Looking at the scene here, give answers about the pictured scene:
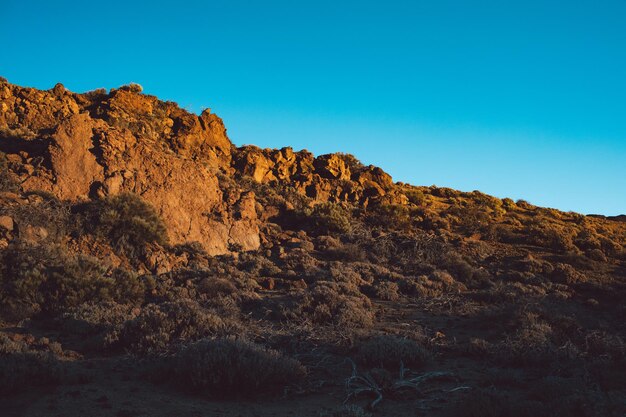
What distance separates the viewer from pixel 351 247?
17.1m

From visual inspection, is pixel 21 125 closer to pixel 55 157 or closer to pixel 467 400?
pixel 55 157

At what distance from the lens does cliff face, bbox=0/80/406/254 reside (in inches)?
530

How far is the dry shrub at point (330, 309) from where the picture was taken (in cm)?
912

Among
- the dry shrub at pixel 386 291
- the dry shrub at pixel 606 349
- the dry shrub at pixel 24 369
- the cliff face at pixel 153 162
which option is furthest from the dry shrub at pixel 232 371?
the cliff face at pixel 153 162

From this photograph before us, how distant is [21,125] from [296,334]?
1793 cm

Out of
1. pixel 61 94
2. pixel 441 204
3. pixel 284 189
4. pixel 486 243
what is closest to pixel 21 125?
pixel 61 94

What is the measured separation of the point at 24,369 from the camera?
5.21 meters

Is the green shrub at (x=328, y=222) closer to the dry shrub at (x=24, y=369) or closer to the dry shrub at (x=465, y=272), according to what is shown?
the dry shrub at (x=465, y=272)

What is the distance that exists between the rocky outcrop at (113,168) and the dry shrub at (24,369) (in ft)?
26.9

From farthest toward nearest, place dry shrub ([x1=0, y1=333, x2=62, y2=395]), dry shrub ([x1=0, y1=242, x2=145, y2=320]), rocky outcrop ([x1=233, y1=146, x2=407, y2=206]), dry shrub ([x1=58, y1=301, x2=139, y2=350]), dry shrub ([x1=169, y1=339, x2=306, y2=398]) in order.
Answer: rocky outcrop ([x1=233, y1=146, x2=407, y2=206]) < dry shrub ([x1=0, y1=242, x2=145, y2=320]) < dry shrub ([x1=58, y1=301, x2=139, y2=350]) < dry shrub ([x1=169, y1=339, x2=306, y2=398]) < dry shrub ([x1=0, y1=333, x2=62, y2=395])

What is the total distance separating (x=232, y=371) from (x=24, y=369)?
2607 mm

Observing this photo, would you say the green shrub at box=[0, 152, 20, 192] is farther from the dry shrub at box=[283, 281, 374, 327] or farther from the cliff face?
the dry shrub at box=[283, 281, 374, 327]

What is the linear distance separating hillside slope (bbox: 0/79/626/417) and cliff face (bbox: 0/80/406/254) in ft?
0.28

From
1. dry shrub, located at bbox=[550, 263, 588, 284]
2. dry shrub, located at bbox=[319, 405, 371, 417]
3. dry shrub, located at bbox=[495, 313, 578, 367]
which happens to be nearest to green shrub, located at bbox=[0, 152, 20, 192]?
dry shrub, located at bbox=[319, 405, 371, 417]
